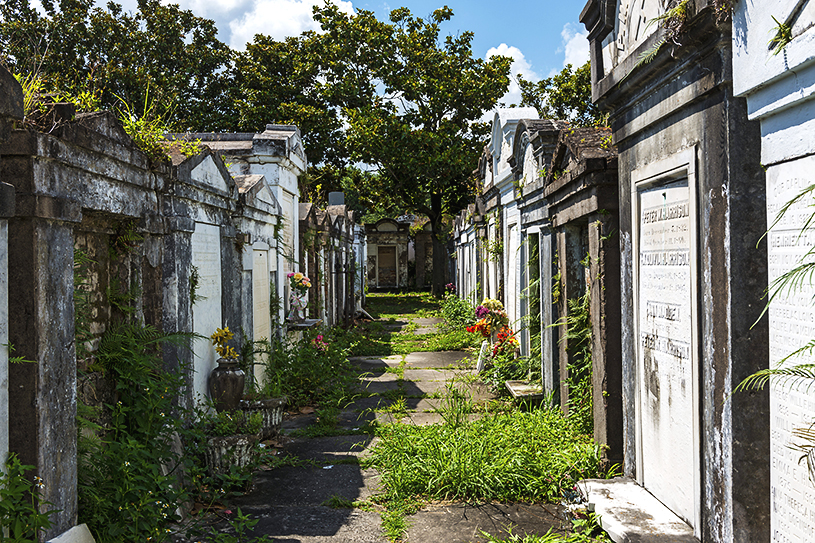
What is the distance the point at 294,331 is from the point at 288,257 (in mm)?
1214

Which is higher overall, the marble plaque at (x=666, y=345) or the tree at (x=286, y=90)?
the tree at (x=286, y=90)

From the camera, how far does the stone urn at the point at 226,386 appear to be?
5234mm

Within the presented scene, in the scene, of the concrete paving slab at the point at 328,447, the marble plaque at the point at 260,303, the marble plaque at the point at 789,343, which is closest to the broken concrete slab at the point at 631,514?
the marble plaque at the point at 789,343

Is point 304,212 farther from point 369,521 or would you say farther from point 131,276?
point 369,521

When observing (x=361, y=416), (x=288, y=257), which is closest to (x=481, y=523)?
(x=361, y=416)

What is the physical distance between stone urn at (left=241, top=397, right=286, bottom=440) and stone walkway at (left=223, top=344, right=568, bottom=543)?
0.23 metres

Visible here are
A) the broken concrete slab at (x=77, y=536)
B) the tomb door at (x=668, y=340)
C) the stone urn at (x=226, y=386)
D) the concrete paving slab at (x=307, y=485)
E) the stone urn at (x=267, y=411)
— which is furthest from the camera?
the stone urn at (x=267, y=411)

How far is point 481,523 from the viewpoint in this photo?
3.86m

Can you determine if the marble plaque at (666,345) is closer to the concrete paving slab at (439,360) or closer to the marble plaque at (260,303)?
the marble plaque at (260,303)

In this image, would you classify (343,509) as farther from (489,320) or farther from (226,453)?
(489,320)

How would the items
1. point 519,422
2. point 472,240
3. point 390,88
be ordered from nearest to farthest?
point 519,422
point 472,240
point 390,88

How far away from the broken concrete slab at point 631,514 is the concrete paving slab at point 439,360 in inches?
234

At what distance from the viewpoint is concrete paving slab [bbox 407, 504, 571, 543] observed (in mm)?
3701

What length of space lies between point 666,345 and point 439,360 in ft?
23.6
